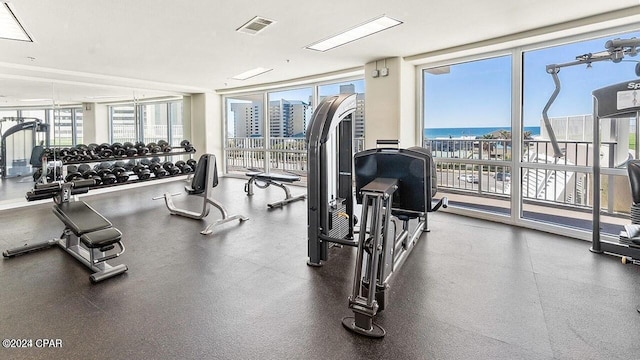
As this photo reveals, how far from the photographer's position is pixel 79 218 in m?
3.08

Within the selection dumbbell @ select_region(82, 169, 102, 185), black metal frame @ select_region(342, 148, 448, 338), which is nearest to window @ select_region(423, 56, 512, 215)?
black metal frame @ select_region(342, 148, 448, 338)

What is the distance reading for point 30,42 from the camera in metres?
4.08

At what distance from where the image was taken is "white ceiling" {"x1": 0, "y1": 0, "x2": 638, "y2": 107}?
3.13 m

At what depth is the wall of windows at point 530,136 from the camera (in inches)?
153

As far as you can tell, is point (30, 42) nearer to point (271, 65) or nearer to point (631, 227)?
point (271, 65)

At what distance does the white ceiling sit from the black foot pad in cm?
269

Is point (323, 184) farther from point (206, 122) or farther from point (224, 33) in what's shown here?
point (206, 122)

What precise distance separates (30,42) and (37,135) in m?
4.68

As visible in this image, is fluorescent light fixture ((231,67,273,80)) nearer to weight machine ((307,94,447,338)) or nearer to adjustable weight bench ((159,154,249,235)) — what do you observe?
adjustable weight bench ((159,154,249,235))

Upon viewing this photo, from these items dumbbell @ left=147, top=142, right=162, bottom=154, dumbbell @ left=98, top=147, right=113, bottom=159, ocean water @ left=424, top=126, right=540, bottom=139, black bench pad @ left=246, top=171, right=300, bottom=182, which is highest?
ocean water @ left=424, top=126, right=540, bottom=139

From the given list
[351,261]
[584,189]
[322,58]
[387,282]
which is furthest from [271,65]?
[584,189]

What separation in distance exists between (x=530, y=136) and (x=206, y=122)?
281 inches

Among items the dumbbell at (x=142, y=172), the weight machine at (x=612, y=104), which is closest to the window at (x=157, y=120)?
the dumbbell at (x=142, y=172)

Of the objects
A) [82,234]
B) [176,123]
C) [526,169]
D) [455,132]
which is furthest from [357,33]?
[176,123]
